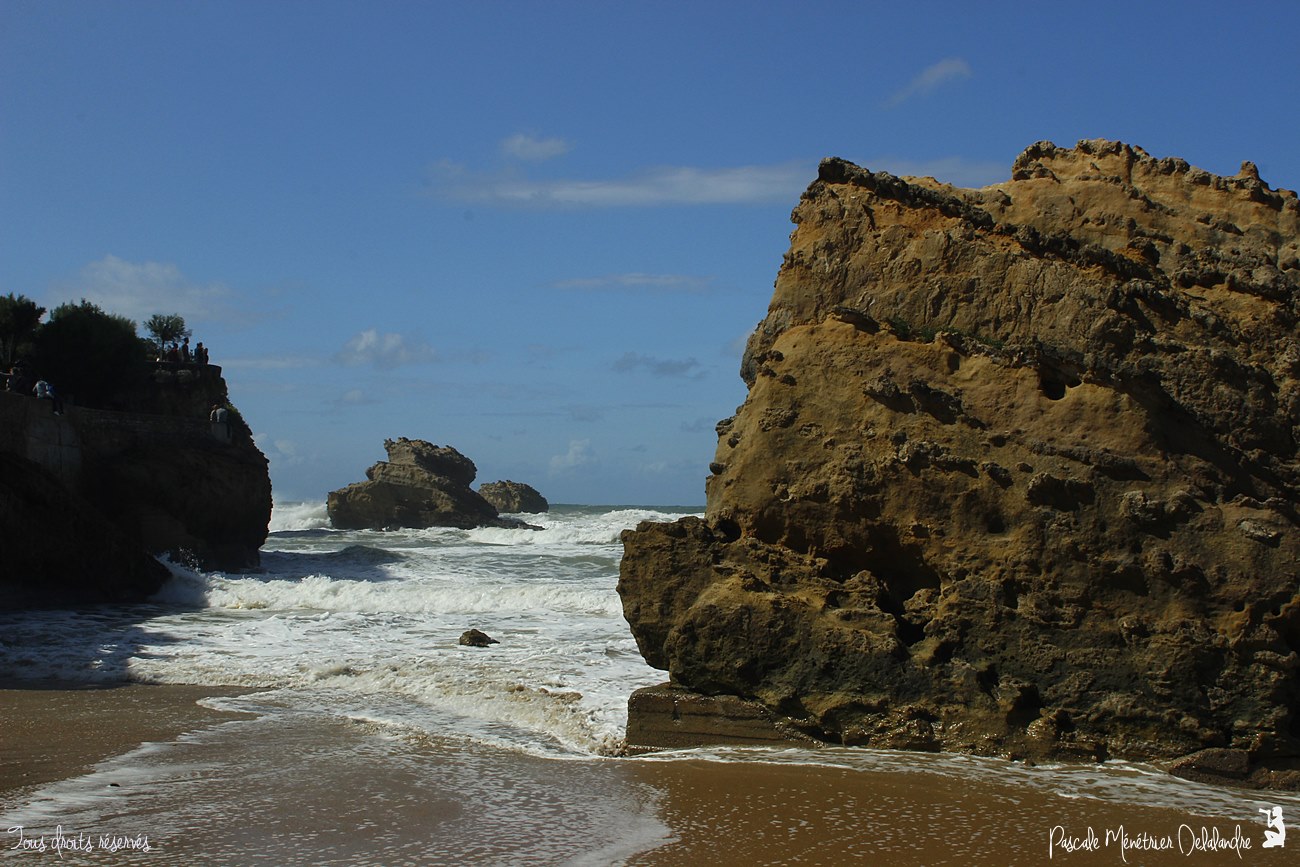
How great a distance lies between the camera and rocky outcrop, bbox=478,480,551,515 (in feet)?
215

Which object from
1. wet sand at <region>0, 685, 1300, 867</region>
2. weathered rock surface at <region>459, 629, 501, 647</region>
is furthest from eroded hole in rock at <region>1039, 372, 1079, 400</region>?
weathered rock surface at <region>459, 629, 501, 647</region>

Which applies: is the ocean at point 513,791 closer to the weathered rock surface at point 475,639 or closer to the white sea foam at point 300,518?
the weathered rock surface at point 475,639

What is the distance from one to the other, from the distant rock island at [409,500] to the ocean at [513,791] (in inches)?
1390

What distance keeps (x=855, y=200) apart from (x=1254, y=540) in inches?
147

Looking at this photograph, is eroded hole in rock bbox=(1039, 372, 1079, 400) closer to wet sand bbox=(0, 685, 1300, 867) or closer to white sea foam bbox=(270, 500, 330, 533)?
wet sand bbox=(0, 685, 1300, 867)

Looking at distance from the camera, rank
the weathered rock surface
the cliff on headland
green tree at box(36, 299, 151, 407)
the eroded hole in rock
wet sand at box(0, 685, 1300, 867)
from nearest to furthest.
→ 1. wet sand at box(0, 685, 1300, 867)
2. the eroded hole in rock
3. the weathered rock surface
4. the cliff on headland
5. green tree at box(36, 299, 151, 407)

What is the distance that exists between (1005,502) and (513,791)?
3569 mm

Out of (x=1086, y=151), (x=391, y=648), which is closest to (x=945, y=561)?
(x=1086, y=151)

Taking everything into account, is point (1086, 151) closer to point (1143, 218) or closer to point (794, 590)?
point (1143, 218)

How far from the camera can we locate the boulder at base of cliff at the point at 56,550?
1589 centimetres

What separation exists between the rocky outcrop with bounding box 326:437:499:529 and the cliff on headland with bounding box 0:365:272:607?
50.7ft

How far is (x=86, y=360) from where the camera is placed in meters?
30.4

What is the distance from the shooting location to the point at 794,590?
7941 millimetres

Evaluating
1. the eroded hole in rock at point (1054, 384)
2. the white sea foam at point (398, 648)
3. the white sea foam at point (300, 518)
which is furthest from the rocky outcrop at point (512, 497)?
the eroded hole in rock at point (1054, 384)
